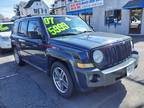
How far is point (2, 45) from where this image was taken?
9.41 metres

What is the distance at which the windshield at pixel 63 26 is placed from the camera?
4482 millimetres

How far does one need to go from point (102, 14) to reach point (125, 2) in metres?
3.33

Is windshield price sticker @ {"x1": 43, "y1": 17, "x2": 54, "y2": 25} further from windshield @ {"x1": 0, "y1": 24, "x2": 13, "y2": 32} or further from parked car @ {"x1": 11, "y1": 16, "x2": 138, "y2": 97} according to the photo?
windshield @ {"x1": 0, "y1": 24, "x2": 13, "y2": 32}

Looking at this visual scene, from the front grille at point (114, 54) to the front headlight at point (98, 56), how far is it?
0.07 m

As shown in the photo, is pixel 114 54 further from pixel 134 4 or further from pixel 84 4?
pixel 84 4

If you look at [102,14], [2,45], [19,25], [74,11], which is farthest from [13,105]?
[74,11]

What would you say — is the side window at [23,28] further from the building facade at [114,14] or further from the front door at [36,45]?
the building facade at [114,14]

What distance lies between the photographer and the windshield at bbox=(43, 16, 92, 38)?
4482 millimetres

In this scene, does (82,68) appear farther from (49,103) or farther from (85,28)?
(85,28)

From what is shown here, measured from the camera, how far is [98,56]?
3416 millimetres

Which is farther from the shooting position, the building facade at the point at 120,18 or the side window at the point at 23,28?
the building facade at the point at 120,18

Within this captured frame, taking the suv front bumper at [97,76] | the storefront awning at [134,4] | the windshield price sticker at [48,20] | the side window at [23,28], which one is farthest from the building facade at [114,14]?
the suv front bumper at [97,76]

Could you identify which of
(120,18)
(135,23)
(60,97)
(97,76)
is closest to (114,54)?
(97,76)

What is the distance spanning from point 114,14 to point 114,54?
13.9 metres
